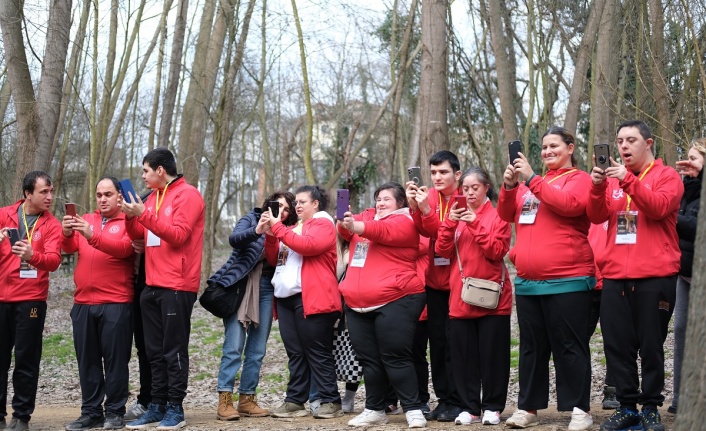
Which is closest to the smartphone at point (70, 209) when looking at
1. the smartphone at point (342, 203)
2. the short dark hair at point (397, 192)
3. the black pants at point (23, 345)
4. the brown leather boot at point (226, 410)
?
the black pants at point (23, 345)

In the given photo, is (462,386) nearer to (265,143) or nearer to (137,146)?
(265,143)

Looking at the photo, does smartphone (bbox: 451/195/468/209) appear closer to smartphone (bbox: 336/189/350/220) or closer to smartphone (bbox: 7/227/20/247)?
smartphone (bbox: 336/189/350/220)

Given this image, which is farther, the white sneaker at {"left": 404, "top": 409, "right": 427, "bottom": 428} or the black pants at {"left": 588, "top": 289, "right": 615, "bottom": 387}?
the black pants at {"left": 588, "top": 289, "right": 615, "bottom": 387}

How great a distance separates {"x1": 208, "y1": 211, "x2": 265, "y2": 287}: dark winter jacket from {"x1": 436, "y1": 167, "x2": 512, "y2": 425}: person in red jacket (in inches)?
71.7

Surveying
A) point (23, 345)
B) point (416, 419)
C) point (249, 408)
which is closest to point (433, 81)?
point (249, 408)

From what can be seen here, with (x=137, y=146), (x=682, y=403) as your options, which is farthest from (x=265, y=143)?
(x=682, y=403)

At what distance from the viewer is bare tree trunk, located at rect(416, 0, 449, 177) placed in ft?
30.3

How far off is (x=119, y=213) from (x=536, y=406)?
392 cm

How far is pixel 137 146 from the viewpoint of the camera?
37.7 meters

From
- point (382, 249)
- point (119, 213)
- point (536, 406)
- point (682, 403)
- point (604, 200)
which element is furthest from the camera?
point (119, 213)

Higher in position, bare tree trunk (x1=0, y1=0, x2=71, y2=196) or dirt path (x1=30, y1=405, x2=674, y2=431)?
bare tree trunk (x1=0, y1=0, x2=71, y2=196)

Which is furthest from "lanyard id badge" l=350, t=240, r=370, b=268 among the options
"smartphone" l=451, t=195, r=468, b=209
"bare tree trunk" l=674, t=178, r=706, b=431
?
"bare tree trunk" l=674, t=178, r=706, b=431

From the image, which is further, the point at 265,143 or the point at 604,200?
the point at 265,143

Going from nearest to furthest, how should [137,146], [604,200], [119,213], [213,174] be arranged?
1. [604,200]
2. [119,213]
3. [213,174]
4. [137,146]
